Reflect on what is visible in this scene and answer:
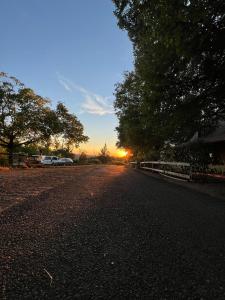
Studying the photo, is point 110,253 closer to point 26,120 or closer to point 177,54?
point 177,54

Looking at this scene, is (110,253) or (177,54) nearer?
(110,253)

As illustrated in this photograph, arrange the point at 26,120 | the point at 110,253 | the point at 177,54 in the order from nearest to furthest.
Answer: the point at 110,253, the point at 177,54, the point at 26,120

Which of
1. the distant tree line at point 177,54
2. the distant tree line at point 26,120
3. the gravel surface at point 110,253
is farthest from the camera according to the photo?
the distant tree line at point 26,120

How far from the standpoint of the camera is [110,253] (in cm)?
380

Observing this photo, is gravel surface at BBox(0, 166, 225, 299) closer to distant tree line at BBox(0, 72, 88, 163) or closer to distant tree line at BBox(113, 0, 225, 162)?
distant tree line at BBox(113, 0, 225, 162)

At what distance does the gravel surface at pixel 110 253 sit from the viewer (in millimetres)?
2787

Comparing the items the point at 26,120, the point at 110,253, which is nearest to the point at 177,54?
the point at 110,253

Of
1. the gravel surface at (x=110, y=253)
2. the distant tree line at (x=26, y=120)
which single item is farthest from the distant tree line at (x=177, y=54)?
the distant tree line at (x=26, y=120)

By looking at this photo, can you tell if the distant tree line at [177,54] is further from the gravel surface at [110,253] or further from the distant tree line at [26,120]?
the distant tree line at [26,120]

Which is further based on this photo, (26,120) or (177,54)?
(26,120)

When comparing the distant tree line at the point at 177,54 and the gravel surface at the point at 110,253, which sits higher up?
the distant tree line at the point at 177,54

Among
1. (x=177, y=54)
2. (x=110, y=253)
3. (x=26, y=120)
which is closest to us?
(x=110, y=253)

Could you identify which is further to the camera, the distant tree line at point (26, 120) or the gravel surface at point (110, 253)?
the distant tree line at point (26, 120)

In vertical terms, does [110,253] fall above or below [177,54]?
below
